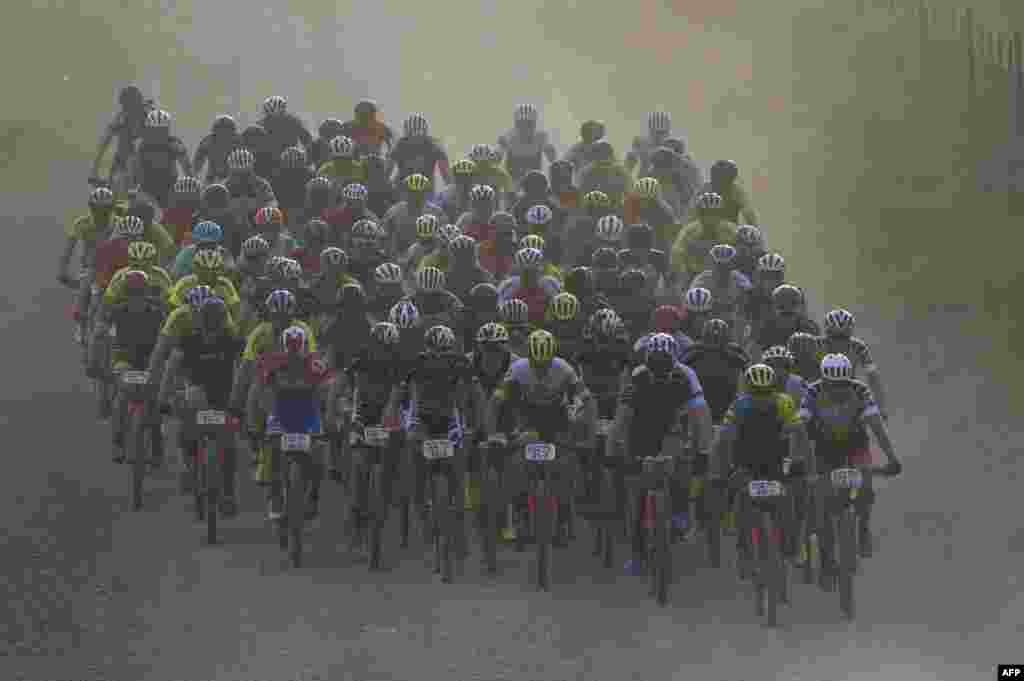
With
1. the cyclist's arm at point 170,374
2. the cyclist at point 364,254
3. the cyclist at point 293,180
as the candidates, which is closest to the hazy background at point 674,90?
the cyclist at point 293,180

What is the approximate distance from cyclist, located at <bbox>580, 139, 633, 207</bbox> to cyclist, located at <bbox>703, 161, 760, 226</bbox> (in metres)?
1.62

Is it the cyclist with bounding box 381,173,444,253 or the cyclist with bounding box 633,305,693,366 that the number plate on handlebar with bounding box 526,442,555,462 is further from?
the cyclist with bounding box 381,173,444,253

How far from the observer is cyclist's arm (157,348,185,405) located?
2205cm

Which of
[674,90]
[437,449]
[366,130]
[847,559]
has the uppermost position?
[674,90]

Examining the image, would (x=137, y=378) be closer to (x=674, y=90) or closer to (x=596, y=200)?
(x=596, y=200)

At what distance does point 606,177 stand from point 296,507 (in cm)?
964

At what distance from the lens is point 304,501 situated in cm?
2097

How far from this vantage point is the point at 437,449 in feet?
66.1

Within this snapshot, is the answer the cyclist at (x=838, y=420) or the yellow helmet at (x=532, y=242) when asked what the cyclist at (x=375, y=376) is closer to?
the cyclist at (x=838, y=420)

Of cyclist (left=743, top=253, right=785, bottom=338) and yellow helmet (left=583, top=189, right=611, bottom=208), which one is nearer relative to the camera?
cyclist (left=743, top=253, right=785, bottom=338)

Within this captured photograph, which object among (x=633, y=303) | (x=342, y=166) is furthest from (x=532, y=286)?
(x=342, y=166)

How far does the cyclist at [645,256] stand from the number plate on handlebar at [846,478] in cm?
508

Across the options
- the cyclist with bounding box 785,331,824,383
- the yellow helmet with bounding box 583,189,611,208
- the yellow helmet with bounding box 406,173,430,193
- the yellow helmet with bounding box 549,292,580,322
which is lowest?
the cyclist with bounding box 785,331,824,383

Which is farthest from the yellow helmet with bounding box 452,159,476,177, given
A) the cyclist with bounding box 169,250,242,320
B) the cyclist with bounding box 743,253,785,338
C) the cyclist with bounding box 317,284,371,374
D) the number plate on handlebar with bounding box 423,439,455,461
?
the number plate on handlebar with bounding box 423,439,455,461
